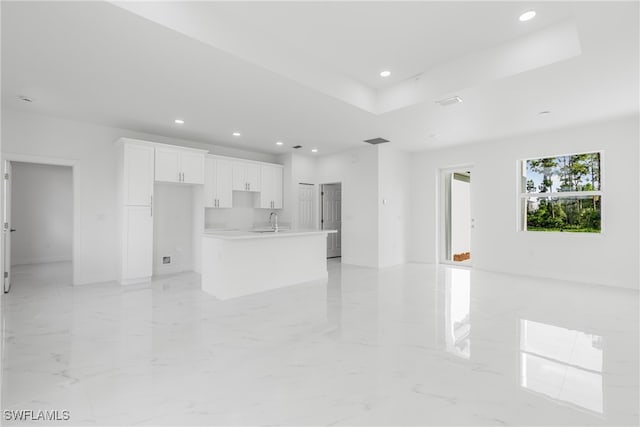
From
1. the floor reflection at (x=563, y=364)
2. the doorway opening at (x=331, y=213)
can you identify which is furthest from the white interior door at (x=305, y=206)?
the floor reflection at (x=563, y=364)

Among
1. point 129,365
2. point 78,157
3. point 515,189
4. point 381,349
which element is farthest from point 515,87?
point 78,157

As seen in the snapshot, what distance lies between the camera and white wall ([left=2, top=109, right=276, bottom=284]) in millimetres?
4703

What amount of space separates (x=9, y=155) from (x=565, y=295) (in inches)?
336

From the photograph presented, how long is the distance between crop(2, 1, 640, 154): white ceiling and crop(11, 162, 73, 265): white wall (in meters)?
4.02

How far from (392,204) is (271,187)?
2942mm

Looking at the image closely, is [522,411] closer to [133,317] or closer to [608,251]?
[133,317]

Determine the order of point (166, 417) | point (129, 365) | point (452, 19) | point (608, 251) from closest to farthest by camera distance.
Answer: point (166, 417) < point (129, 365) < point (452, 19) < point (608, 251)

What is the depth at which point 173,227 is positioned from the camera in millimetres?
6141

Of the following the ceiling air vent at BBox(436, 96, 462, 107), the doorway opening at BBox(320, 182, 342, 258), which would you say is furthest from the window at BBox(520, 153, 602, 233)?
the doorway opening at BBox(320, 182, 342, 258)

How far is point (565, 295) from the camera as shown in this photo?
441 cm

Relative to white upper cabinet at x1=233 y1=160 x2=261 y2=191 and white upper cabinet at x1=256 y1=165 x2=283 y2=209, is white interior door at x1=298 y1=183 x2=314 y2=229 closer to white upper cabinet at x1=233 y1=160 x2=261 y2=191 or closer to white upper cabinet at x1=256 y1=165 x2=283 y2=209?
white upper cabinet at x1=256 y1=165 x2=283 y2=209

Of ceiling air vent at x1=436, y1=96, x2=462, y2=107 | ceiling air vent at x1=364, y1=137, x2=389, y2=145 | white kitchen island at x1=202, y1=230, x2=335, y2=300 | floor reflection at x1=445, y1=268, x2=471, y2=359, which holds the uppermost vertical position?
ceiling air vent at x1=364, y1=137, x2=389, y2=145

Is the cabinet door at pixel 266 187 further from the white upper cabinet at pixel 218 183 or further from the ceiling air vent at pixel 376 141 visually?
the ceiling air vent at pixel 376 141

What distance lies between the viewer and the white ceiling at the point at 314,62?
8.60ft
